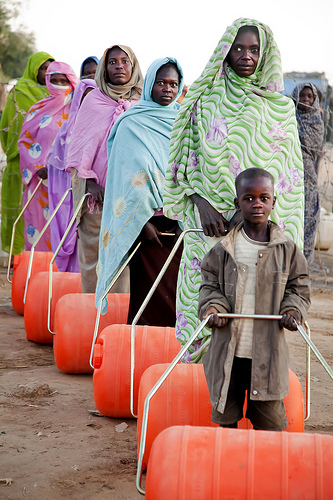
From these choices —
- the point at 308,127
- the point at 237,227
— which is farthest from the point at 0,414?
the point at 308,127

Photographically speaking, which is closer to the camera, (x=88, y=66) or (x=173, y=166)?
(x=173, y=166)

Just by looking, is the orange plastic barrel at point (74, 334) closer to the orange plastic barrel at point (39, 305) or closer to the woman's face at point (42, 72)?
the orange plastic barrel at point (39, 305)

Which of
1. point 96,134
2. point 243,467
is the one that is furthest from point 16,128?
point 243,467

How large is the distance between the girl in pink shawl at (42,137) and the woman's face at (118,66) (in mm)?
1933

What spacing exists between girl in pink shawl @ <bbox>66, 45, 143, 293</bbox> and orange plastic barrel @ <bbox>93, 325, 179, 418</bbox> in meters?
1.40

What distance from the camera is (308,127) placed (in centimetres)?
816

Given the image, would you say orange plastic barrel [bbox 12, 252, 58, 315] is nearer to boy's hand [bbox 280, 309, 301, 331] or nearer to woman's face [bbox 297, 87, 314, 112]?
woman's face [bbox 297, 87, 314, 112]

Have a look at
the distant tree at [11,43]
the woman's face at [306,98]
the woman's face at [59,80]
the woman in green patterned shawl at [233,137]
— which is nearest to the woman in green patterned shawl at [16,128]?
the woman's face at [59,80]

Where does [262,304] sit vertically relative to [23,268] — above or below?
above

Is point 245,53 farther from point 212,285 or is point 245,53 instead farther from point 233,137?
point 212,285

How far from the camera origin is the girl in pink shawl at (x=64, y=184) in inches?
246

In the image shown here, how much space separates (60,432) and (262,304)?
1.52 metres

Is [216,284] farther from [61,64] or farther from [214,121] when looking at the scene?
[61,64]

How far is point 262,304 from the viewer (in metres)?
2.74
